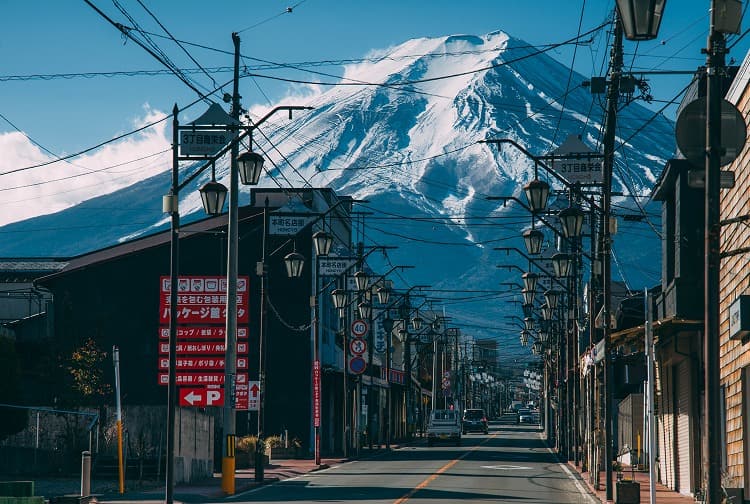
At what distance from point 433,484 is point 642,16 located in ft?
80.4

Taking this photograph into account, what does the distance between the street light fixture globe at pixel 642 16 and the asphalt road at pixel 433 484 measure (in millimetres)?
17515

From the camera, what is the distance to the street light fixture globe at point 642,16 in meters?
13.2

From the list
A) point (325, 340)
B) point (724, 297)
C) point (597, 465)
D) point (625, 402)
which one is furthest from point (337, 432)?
point (724, 297)

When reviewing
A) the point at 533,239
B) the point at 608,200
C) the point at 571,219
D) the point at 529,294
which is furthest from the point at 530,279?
the point at 571,219

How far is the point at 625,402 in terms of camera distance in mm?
57844

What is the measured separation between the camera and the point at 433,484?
118ft

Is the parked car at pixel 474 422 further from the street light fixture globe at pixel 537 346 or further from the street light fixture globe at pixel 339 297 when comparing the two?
the street light fixture globe at pixel 339 297

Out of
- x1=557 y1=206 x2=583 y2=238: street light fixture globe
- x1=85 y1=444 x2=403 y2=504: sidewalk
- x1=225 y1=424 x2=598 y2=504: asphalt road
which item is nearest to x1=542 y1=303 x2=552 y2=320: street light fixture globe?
x1=225 y1=424 x2=598 y2=504: asphalt road

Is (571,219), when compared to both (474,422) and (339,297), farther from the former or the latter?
(474,422)

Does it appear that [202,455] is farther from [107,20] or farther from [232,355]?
[107,20]

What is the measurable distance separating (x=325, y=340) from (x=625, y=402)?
1700 cm

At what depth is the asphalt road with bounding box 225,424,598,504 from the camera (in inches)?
1201

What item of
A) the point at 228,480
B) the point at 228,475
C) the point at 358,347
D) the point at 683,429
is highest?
the point at 358,347

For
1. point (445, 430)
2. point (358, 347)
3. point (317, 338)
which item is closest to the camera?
point (317, 338)
